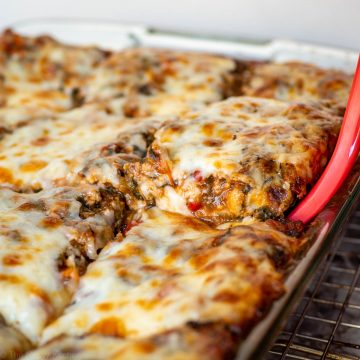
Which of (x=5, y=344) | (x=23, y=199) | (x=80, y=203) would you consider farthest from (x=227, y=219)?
(x=5, y=344)

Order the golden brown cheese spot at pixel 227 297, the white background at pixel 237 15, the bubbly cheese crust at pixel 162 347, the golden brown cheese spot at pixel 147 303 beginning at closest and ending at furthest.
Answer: the bubbly cheese crust at pixel 162 347 → the golden brown cheese spot at pixel 227 297 → the golden brown cheese spot at pixel 147 303 → the white background at pixel 237 15

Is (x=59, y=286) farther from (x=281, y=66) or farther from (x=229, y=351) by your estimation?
(x=281, y=66)

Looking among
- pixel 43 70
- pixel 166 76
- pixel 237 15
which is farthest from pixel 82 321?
pixel 237 15

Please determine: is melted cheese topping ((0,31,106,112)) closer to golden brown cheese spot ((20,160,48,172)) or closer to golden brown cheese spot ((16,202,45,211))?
golden brown cheese spot ((20,160,48,172))

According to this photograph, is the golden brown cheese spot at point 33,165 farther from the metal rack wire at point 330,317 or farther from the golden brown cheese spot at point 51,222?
the metal rack wire at point 330,317

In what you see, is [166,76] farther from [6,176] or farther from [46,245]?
[46,245]

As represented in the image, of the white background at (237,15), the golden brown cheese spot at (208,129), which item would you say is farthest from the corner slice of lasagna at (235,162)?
the white background at (237,15)
